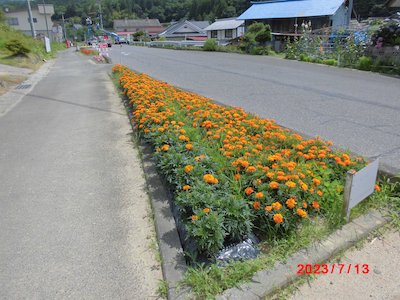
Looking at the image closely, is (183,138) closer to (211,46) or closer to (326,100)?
(326,100)

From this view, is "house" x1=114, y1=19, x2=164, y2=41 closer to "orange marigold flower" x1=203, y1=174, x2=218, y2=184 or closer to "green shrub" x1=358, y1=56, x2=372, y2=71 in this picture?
"green shrub" x1=358, y1=56, x2=372, y2=71

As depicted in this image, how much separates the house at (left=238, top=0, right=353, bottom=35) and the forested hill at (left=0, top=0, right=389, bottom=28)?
146 ft

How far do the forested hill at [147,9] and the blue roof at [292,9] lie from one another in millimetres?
43477

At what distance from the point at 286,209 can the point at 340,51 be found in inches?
546

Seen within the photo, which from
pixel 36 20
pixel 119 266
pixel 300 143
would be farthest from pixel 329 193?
pixel 36 20

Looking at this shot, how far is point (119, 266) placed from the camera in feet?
8.60

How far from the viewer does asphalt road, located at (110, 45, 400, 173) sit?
16.0ft

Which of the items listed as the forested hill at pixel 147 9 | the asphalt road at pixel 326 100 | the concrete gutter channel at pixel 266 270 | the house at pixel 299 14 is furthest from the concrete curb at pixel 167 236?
the forested hill at pixel 147 9

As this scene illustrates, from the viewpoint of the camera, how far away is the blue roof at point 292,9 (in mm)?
24250

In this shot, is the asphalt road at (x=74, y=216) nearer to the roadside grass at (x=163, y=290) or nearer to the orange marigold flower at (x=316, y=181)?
the roadside grass at (x=163, y=290)

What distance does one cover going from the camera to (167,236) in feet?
9.24

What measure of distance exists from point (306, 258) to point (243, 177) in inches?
35.4

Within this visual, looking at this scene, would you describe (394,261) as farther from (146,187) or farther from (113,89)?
(113,89)

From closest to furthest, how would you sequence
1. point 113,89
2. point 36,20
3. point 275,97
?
point 275,97 < point 113,89 < point 36,20
